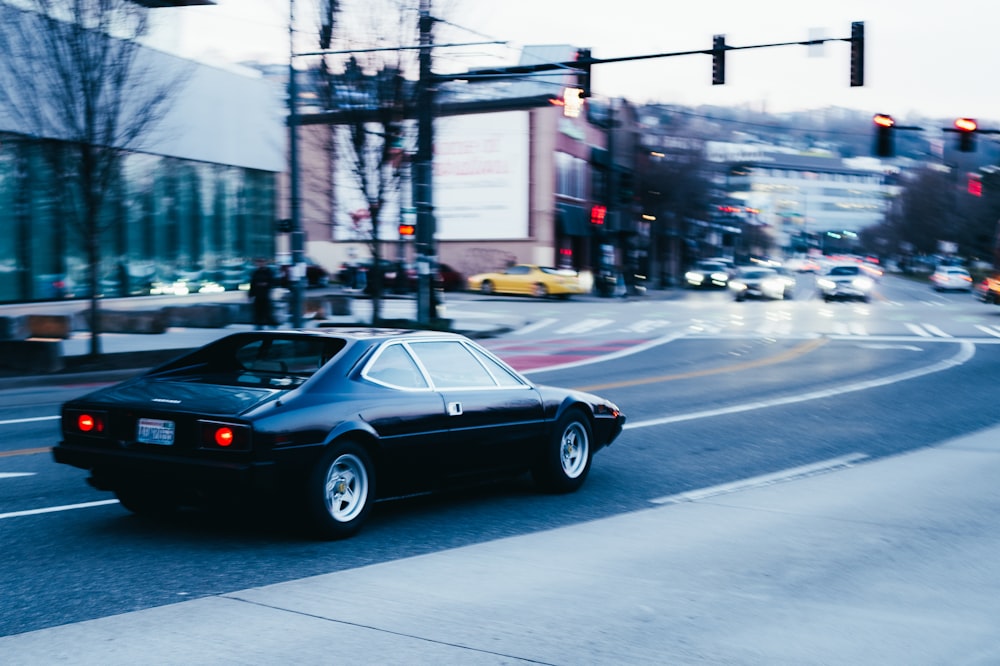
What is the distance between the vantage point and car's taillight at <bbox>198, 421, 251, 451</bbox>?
6.52 m

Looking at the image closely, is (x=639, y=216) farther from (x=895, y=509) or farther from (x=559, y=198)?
(x=895, y=509)

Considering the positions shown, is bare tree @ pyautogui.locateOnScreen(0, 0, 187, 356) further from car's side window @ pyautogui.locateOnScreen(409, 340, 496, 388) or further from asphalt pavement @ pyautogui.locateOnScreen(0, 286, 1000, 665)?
asphalt pavement @ pyautogui.locateOnScreen(0, 286, 1000, 665)

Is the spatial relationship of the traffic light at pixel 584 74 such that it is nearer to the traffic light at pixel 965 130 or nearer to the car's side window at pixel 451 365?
the traffic light at pixel 965 130

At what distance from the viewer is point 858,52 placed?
2247cm

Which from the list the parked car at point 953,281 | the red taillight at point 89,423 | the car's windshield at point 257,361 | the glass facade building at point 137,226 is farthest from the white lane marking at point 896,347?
the parked car at point 953,281

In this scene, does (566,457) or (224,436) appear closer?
(224,436)

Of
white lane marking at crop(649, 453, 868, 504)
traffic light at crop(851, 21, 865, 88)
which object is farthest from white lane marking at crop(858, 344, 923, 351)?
white lane marking at crop(649, 453, 868, 504)

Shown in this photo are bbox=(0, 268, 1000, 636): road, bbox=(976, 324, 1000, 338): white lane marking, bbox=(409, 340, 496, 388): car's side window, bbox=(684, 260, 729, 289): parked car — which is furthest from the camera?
bbox=(684, 260, 729, 289): parked car

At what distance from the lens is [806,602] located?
5.76 m

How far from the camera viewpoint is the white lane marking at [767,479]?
8.83 m

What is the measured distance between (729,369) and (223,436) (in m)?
14.7

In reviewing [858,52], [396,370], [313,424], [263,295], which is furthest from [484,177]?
[313,424]

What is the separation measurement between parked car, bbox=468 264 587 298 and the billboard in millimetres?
6480

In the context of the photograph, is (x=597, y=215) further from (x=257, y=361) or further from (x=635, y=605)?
(x=635, y=605)
